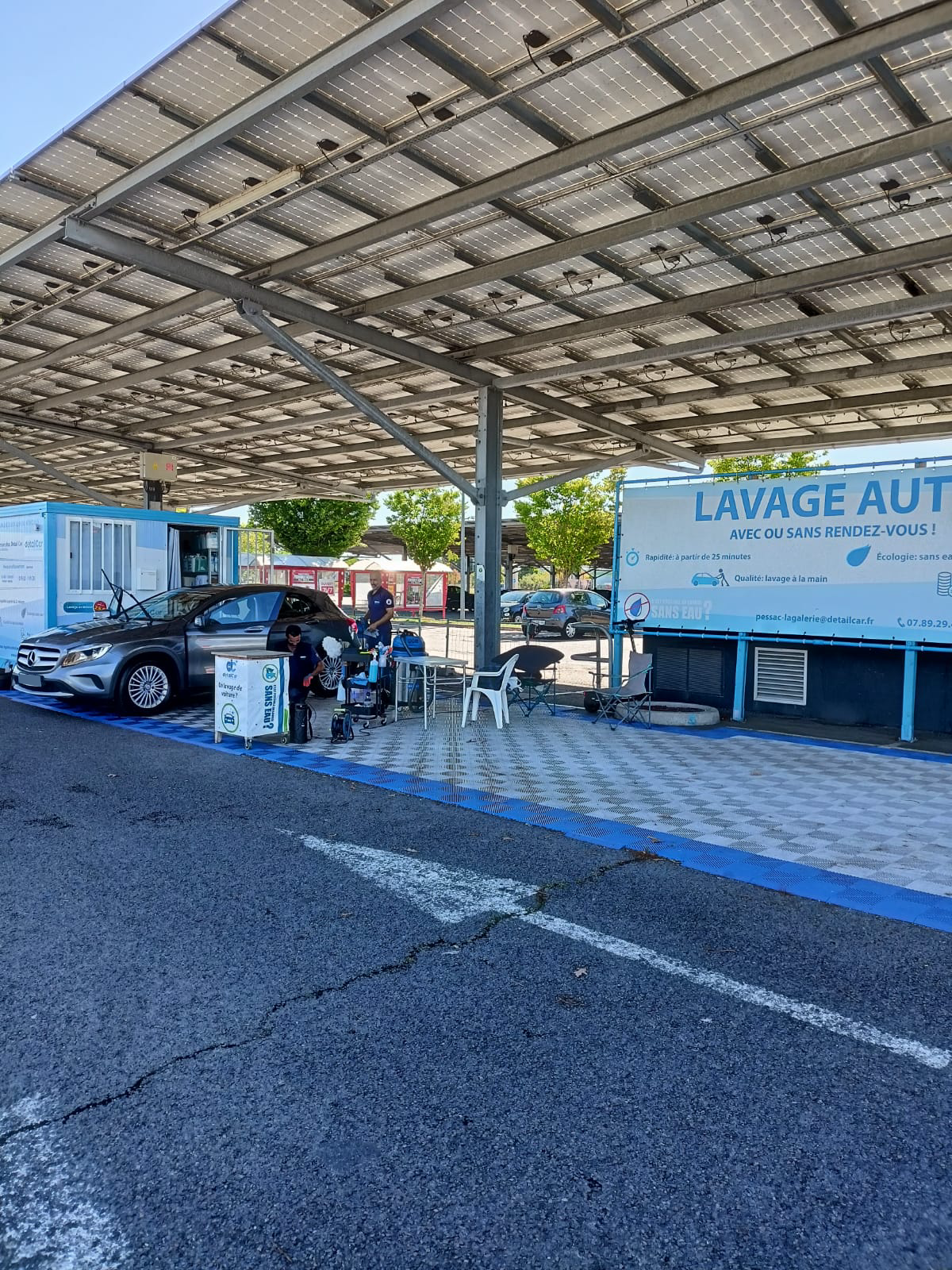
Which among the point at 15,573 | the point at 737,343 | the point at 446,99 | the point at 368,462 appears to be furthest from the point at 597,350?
the point at 368,462

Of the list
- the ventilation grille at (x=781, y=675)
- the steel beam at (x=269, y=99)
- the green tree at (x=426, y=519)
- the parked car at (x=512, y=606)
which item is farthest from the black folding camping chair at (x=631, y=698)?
the green tree at (x=426, y=519)

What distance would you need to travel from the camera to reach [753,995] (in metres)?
3.62

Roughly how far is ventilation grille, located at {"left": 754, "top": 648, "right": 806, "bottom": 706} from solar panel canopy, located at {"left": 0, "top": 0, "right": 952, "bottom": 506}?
13.0 feet

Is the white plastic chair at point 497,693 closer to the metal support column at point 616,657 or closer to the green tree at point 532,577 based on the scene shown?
the metal support column at point 616,657

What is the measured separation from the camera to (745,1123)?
2.71 metres

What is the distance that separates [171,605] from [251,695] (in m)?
3.34

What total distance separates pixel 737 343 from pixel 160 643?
8.23m

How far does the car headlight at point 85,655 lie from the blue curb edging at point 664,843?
1.62 m

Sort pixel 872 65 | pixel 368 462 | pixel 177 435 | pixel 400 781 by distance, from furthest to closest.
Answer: pixel 368 462 → pixel 177 435 → pixel 400 781 → pixel 872 65

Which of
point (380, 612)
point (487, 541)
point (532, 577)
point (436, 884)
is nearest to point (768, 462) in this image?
point (487, 541)

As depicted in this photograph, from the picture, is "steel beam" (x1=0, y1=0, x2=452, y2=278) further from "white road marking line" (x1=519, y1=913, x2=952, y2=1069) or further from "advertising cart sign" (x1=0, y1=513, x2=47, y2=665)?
"white road marking line" (x1=519, y1=913, x2=952, y2=1069)

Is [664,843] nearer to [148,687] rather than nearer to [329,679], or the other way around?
[148,687]

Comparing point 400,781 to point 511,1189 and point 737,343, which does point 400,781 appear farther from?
point 737,343

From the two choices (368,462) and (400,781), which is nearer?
(400,781)
